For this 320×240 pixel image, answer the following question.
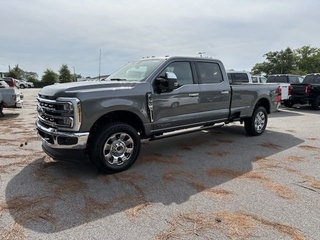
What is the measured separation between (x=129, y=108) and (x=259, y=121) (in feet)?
14.8

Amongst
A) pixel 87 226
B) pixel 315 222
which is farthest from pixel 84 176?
pixel 315 222

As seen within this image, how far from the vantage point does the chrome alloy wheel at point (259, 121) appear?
732 cm

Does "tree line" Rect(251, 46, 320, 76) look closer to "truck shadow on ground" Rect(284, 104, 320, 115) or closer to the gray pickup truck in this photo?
"truck shadow on ground" Rect(284, 104, 320, 115)

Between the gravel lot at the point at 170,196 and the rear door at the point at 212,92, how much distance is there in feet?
2.74

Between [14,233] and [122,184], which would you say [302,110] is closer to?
[122,184]

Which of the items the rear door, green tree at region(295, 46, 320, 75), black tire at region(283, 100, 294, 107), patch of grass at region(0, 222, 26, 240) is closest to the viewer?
patch of grass at region(0, 222, 26, 240)

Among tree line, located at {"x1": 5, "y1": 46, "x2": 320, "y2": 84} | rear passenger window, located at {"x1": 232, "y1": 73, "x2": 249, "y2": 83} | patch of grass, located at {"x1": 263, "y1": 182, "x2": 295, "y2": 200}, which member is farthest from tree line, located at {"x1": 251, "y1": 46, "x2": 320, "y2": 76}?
patch of grass, located at {"x1": 263, "y1": 182, "x2": 295, "y2": 200}

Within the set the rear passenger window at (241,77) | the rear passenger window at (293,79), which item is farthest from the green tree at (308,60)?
the rear passenger window at (241,77)

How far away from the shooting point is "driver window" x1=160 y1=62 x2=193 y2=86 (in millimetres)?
5215

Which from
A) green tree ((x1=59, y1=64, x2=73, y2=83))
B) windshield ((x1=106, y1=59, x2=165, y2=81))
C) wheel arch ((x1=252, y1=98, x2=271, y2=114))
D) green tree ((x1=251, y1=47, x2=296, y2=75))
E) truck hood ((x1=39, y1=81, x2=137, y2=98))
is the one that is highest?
green tree ((x1=251, y1=47, x2=296, y2=75))

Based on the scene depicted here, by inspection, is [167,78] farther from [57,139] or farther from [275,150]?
[275,150]

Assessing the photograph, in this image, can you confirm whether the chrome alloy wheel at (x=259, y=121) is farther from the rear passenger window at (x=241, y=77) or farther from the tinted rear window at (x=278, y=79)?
the tinted rear window at (x=278, y=79)

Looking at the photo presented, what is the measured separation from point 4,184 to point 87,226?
1.89 meters

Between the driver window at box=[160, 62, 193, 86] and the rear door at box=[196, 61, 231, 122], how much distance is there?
0.27 metres
